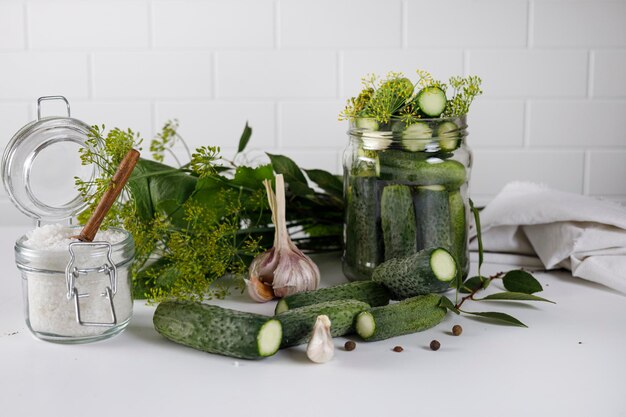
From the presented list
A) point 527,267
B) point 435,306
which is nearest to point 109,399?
point 435,306

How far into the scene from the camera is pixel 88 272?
103 cm

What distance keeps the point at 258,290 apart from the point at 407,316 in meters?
0.28

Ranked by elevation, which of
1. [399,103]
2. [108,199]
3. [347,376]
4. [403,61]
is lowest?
[347,376]

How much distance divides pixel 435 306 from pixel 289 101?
1040 millimetres

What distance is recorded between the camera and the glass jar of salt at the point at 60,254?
1030 mm

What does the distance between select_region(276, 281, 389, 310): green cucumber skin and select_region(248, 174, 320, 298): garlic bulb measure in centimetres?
10

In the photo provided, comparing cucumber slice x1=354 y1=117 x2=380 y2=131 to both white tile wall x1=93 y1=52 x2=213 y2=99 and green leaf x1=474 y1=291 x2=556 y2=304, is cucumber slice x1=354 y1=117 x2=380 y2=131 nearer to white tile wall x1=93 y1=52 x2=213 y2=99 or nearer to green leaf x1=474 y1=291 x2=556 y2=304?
green leaf x1=474 y1=291 x2=556 y2=304

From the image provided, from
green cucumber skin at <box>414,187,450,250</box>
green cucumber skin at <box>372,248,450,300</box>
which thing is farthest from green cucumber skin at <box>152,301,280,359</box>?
green cucumber skin at <box>414,187,450,250</box>

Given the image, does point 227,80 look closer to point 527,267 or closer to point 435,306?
point 527,267

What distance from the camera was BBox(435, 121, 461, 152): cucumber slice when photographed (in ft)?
4.01

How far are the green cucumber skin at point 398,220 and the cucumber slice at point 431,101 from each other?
12 cm

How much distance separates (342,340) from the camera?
3.63ft

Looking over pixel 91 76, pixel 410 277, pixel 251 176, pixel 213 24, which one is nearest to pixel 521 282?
pixel 410 277

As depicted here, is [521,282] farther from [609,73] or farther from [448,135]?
[609,73]
